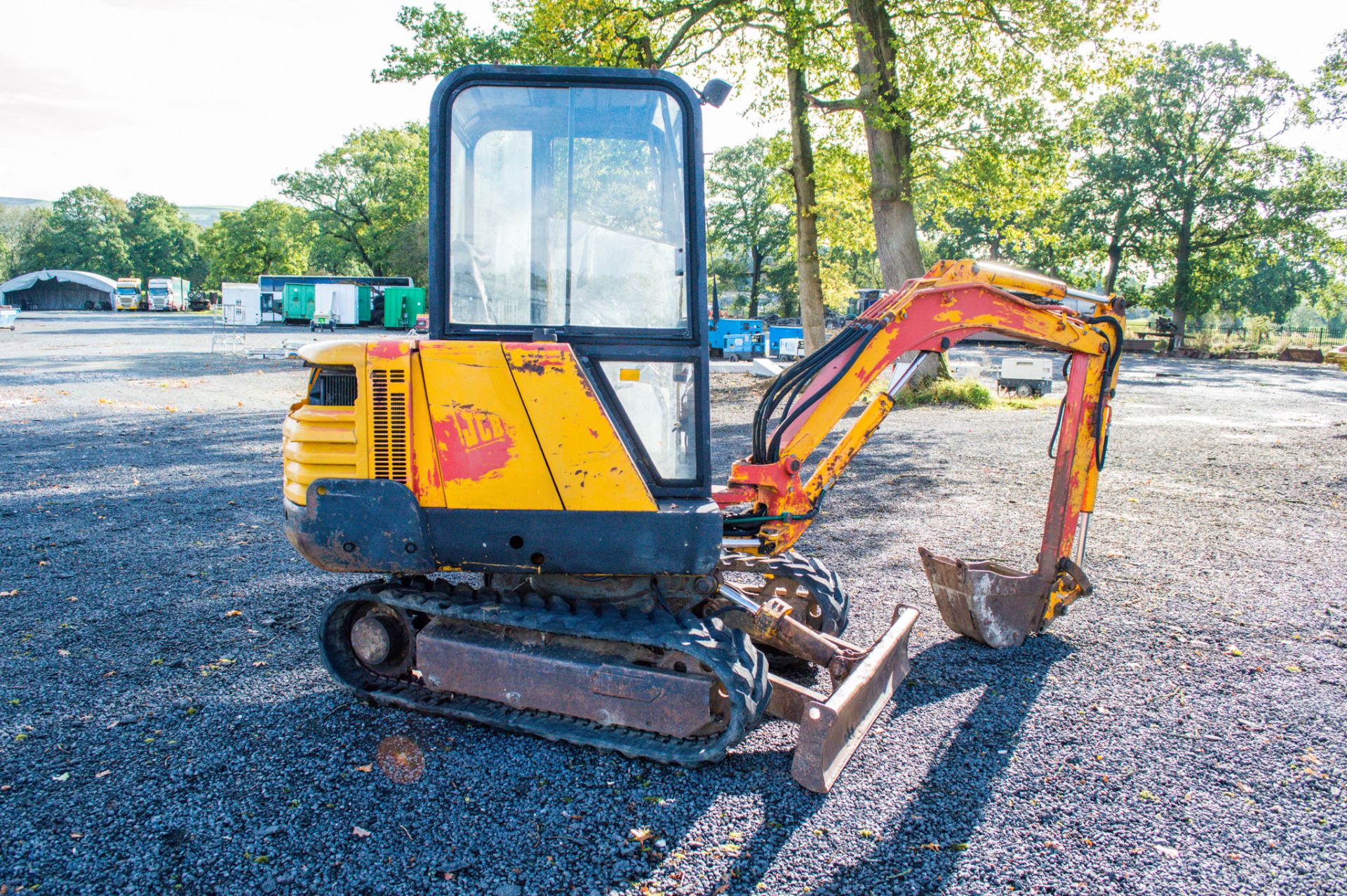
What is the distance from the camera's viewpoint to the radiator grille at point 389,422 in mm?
3725

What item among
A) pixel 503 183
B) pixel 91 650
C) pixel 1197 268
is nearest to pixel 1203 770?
pixel 503 183

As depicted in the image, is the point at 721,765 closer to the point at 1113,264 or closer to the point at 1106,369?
the point at 1106,369

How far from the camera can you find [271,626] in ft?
17.7

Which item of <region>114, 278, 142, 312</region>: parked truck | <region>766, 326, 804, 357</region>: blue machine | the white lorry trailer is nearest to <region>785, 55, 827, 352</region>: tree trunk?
<region>766, 326, 804, 357</region>: blue machine

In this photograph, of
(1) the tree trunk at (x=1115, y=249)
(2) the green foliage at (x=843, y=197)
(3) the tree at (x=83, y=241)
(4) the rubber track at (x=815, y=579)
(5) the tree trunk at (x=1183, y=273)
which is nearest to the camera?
(4) the rubber track at (x=815, y=579)

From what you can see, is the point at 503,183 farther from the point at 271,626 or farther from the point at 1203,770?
the point at 1203,770

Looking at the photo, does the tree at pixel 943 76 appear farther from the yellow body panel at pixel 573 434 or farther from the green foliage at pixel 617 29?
the yellow body panel at pixel 573 434

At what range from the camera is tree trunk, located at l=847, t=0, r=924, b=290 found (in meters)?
16.2

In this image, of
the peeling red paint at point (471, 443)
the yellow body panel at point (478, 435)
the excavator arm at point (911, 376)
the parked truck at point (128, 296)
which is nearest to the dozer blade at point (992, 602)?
the excavator arm at point (911, 376)

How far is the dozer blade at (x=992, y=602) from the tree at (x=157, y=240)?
370ft

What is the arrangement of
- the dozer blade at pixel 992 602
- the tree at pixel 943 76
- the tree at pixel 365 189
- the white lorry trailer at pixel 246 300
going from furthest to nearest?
the tree at pixel 365 189 → the white lorry trailer at pixel 246 300 → the tree at pixel 943 76 → the dozer blade at pixel 992 602

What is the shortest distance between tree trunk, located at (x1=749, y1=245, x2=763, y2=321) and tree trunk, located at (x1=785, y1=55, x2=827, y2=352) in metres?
38.0

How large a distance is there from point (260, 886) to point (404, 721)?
124 cm

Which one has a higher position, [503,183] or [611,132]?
[611,132]
